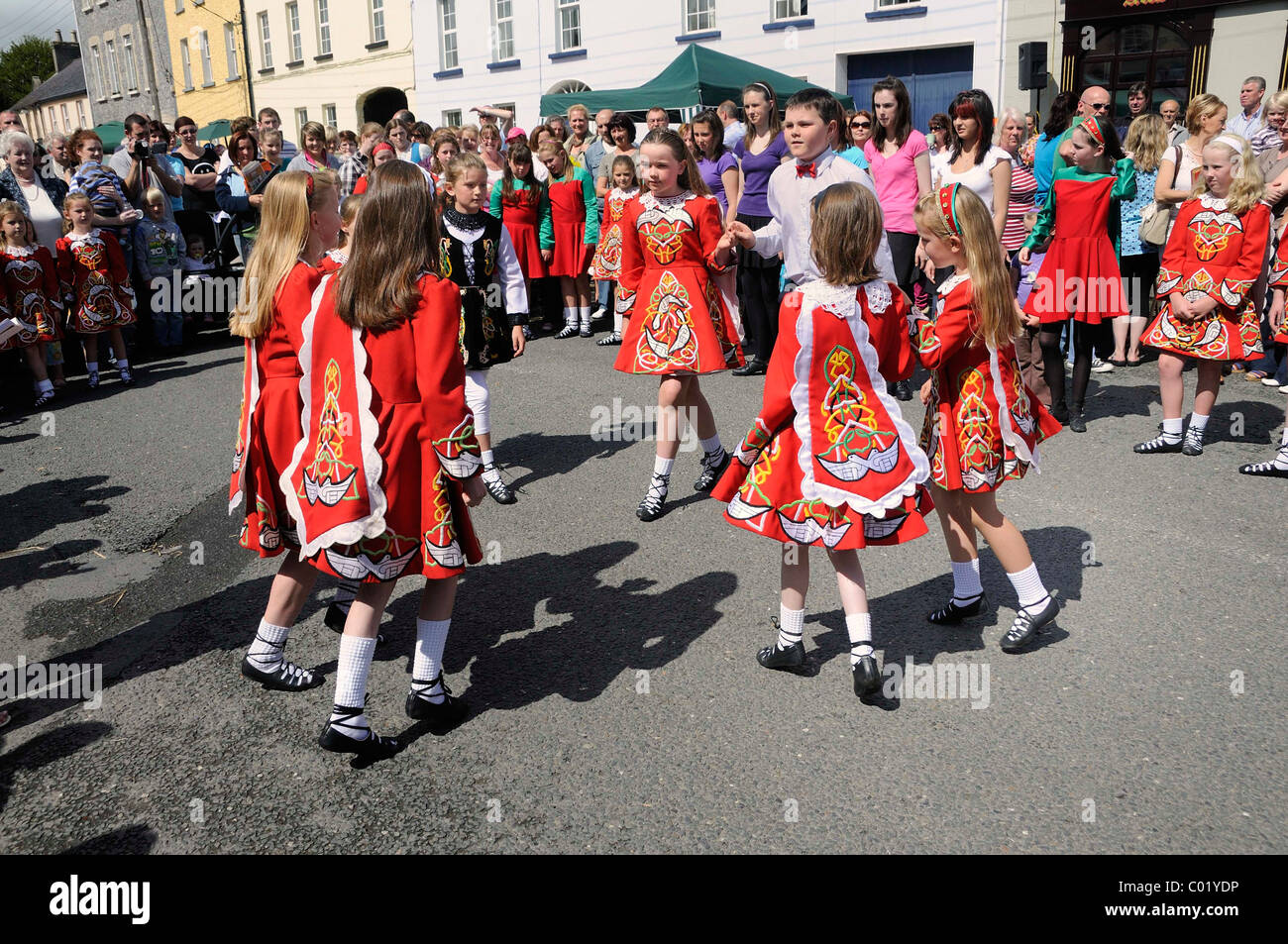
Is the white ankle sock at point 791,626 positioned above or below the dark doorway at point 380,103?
below

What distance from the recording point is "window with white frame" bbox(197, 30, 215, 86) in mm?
37909

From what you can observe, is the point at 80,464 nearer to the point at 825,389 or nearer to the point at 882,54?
the point at 825,389

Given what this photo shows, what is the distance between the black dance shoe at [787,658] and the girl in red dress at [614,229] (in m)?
5.28

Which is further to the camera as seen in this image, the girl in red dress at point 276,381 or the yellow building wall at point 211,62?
the yellow building wall at point 211,62

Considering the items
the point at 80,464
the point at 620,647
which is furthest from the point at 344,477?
the point at 80,464

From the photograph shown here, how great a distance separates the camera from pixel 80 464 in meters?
7.59

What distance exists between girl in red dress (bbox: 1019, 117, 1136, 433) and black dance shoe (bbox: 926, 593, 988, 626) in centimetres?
334

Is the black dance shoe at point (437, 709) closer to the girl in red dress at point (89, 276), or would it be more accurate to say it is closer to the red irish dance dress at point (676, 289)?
the red irish dance dress at point (676, 289)

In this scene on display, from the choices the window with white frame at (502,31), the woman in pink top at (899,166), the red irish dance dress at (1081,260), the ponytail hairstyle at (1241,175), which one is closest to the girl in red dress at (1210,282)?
the ponytail hairstyle at (1241,175)

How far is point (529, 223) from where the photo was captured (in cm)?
1145

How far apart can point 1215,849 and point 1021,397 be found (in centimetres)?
186

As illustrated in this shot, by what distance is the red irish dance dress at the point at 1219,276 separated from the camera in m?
6.50
